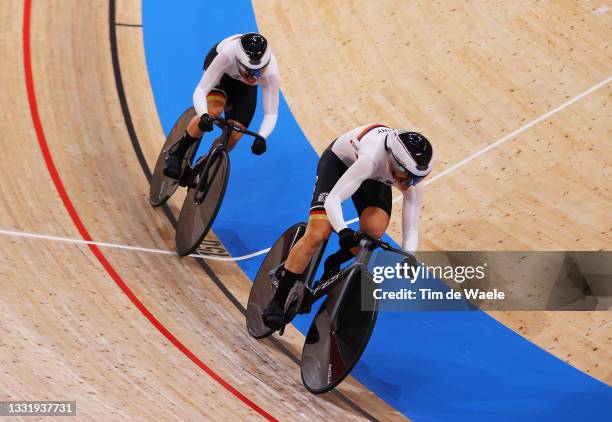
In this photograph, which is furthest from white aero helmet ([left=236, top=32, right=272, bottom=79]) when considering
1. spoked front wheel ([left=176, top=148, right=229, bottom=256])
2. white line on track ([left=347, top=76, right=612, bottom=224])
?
white line on track ([left=347, top=76, right=612, bottom=224])

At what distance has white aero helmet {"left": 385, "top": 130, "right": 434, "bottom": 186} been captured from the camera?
4.08 meters

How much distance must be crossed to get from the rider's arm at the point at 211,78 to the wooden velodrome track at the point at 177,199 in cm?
108

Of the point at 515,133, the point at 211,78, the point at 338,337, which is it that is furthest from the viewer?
the point at 515,133

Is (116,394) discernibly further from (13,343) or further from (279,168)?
(279,168)

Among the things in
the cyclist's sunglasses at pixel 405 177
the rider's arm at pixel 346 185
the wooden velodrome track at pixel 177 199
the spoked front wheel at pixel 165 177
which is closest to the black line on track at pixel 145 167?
the wooden velodrome track at pixel 177 199

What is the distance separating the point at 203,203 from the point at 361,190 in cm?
136

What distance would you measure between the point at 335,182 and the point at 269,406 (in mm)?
1214

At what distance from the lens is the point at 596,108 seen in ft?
21.7

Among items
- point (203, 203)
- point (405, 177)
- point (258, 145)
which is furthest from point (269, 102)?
point (405, 177)

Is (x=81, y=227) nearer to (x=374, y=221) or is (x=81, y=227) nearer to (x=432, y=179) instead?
(x=374, y=221)

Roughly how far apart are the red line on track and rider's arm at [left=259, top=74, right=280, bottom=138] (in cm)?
126

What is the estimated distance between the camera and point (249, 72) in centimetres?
523

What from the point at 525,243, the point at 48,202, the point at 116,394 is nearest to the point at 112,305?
the point at 116,394

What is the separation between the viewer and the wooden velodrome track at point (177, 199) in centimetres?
450
